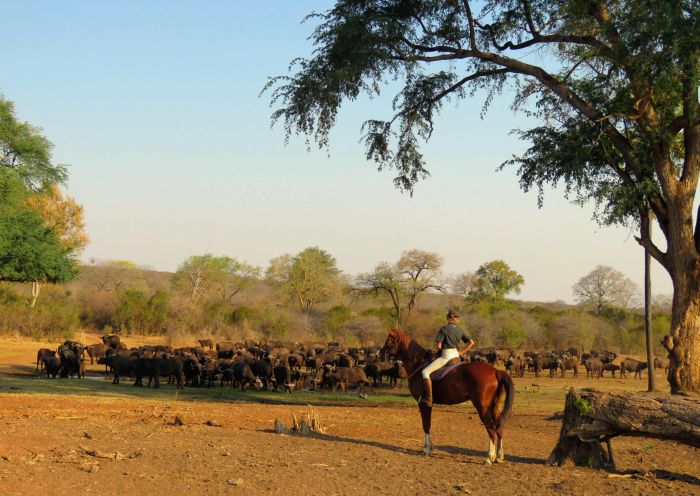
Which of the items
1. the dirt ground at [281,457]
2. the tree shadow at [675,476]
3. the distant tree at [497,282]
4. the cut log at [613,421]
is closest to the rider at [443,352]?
the dirt ground at [281,457]

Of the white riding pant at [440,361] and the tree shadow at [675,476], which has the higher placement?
the white riding pant at [440,361]

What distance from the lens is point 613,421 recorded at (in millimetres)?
10023

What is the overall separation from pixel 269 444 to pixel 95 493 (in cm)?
342

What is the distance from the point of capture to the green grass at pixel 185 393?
22.1 m

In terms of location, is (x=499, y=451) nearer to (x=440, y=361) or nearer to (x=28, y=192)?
(x=440, y=361)

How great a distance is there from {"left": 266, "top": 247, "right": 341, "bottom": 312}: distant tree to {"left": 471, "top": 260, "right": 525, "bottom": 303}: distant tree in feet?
53.0

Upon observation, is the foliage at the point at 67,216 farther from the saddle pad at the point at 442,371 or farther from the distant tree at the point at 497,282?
the saddle pad at the point at 442,371

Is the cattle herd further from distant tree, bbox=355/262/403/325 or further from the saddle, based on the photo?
distant tree, bbox=355/262/403/325

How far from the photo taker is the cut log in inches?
382

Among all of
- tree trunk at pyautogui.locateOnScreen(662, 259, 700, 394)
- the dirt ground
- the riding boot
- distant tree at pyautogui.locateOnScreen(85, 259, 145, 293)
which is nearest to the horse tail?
the dirt ground

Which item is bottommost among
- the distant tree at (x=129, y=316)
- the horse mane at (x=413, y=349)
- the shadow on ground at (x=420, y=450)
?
the shadow on ground at (x=420, y=450)

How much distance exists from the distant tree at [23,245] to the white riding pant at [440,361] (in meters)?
22.9

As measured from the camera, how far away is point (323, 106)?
1900 centimetres

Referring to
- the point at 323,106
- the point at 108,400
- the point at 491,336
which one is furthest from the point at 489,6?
the point at 491,336
